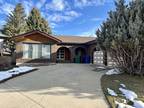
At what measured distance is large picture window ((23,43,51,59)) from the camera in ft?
79.4

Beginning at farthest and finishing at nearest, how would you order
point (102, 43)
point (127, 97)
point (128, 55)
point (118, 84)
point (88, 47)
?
1. point (88, 47)
2. point (102, 43)
3. point (128, 55)
4. point (118, 84)
5. point (127, 97)

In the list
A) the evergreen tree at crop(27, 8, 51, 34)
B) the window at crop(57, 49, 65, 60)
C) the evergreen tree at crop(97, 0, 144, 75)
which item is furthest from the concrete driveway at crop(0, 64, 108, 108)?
the evergreen tree at crop(27, 8, 51, 34)

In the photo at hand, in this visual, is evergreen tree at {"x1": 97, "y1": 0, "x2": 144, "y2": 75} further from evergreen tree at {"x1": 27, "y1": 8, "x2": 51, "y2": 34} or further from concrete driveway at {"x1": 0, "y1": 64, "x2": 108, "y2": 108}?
evergreen tree at {"x1": 27, "y1": 8, "x2": 51, "y2": 34}

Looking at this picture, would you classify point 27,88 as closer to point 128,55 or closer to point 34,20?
point 128,55

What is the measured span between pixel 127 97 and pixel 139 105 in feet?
3.34

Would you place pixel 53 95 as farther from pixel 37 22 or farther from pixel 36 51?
pixel 37 22

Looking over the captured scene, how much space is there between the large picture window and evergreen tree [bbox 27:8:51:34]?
51.7ft

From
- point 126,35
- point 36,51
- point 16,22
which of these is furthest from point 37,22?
point 126,35

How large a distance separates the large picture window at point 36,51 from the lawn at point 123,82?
12335 millimetres

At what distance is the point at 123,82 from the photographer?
39.3 ft

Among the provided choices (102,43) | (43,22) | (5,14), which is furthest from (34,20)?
(102,43)

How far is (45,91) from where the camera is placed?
991 centimetres

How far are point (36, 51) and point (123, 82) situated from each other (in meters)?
14.3

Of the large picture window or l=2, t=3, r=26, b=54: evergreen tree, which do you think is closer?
the large picture window
